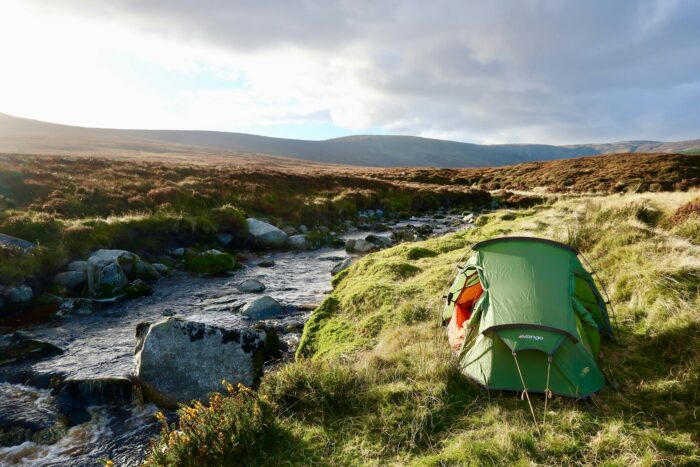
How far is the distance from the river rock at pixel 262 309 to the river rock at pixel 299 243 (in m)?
9.59

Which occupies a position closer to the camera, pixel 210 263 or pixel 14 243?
pixel 14 243

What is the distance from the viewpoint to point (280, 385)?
652 cm

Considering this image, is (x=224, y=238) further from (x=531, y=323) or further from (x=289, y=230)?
(x=531, y=323)

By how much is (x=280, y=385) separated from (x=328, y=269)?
11.9 m

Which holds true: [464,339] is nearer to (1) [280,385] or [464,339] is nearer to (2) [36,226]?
(1) [280,385]

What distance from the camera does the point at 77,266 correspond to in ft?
48.2

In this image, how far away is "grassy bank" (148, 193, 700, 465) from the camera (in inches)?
201

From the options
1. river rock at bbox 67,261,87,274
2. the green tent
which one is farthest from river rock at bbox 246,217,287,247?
the green tent

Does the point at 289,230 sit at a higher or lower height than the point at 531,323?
lower

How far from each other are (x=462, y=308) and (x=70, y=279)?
1371cm

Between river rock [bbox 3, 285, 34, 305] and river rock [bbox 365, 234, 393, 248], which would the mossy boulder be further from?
river rock [bbox 365, 234, 393, 248]

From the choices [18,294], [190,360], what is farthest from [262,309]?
[18,294]

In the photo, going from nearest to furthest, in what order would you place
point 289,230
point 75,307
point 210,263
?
point 75,307 < point 210,263 < point 289,230

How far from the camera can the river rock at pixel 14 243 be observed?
1371 cm
